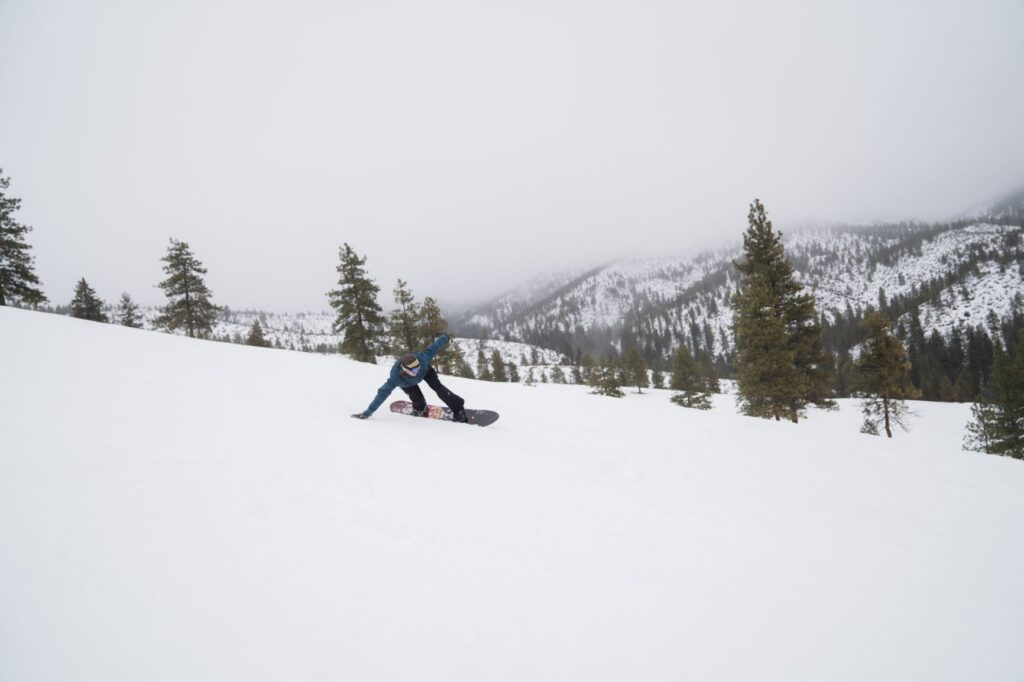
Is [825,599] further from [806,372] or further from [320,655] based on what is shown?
[806,372]

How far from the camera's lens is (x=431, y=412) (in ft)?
25.0

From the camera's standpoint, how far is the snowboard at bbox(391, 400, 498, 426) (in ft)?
25.0

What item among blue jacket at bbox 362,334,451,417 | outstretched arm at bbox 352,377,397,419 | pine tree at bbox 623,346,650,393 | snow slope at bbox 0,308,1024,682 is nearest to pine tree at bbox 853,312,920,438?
snow slope at bbox 0,308,1024,682

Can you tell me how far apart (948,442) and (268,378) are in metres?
51.0

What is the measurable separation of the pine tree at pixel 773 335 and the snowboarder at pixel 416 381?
17949 mm

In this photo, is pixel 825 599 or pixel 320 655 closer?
pixel 320 655

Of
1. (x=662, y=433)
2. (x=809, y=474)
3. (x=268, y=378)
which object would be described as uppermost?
(x=268, y=378)

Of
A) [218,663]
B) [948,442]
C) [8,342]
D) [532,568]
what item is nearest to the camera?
[218,663]

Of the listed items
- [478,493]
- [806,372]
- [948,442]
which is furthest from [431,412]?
[948,442]

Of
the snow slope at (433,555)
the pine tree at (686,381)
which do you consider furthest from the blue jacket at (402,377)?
the pine tree at (686,381)

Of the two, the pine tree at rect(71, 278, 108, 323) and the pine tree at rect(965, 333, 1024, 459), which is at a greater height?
the pine tree at rect(71, 278, 108, 323)

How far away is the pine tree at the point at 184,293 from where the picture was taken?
1171 inches

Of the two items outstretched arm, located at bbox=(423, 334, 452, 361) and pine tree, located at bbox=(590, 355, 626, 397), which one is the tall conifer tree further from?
pine tree, located at bbox=(590, 355, 626, 397)

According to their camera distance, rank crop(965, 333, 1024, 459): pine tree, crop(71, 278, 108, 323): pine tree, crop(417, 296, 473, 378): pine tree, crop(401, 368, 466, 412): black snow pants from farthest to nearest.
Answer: crop(71, 278, 108, 323): pine tree
crop(417, 296, 473, 378): pine tree
crop(965, 333, 1024, 459): pine tree
crop(401, 368, 466, 412): black snow pants
